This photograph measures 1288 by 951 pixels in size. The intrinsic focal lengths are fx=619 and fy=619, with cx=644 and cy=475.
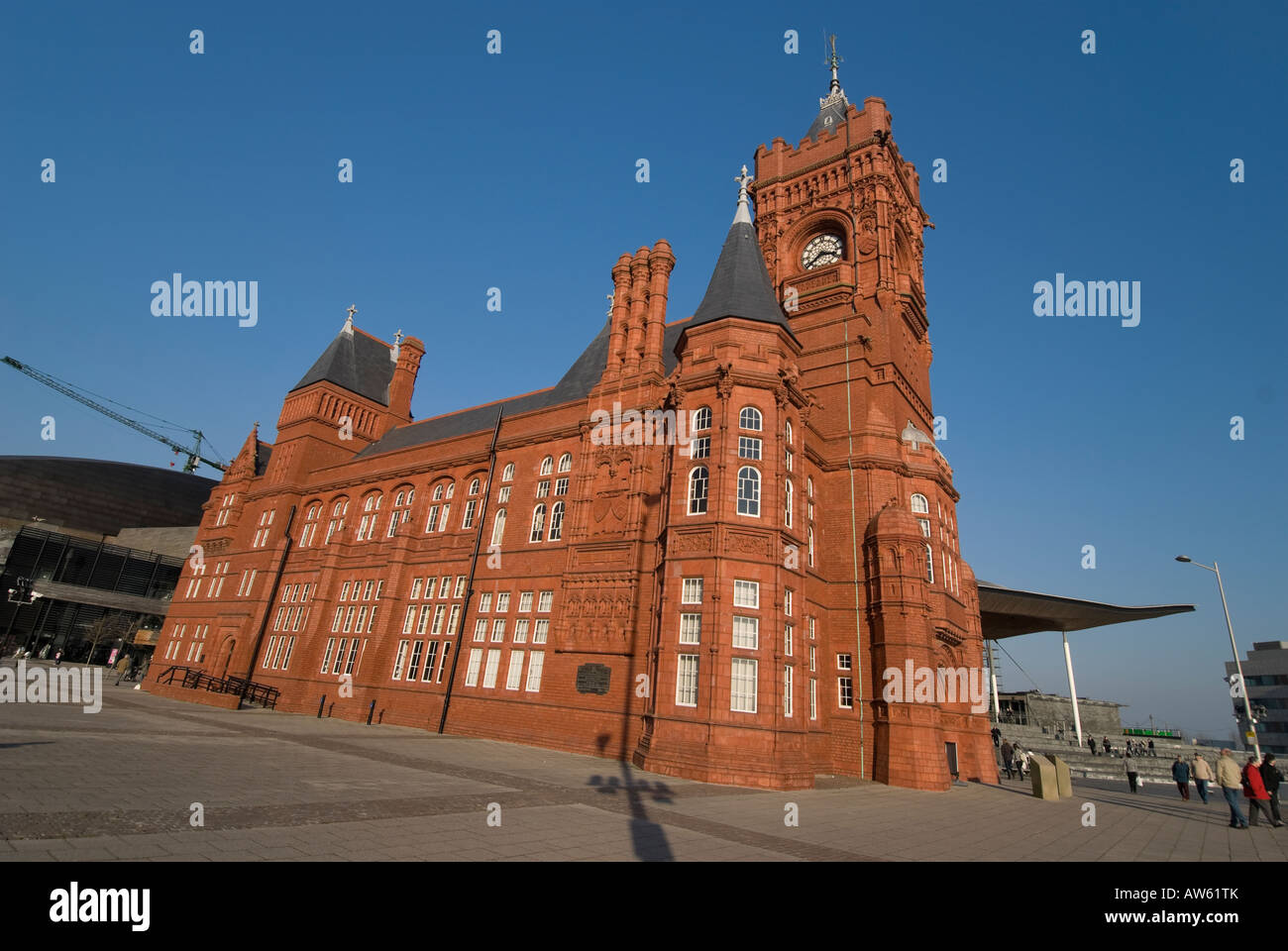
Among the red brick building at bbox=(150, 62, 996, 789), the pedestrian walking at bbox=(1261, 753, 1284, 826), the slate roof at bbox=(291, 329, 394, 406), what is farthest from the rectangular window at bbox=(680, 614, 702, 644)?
the slate roof at bbox=(291, 329, 394, 406)

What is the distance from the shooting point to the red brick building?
19.8 meters

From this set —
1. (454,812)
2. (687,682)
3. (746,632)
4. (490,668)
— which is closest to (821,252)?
(746,632)

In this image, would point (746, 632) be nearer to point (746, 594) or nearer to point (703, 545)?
point (746, 594)

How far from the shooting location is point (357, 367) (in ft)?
161

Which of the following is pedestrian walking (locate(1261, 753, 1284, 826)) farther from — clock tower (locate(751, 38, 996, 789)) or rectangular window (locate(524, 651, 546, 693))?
rectangular window (locate(524, 651, 546, 693))

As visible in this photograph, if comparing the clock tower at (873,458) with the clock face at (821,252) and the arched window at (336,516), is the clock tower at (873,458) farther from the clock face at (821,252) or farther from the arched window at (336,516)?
the arched window at (336,516)

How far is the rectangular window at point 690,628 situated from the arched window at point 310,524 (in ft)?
102

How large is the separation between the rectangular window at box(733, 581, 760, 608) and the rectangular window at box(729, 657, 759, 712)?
164 centimetres

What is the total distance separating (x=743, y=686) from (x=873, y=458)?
12.1 metres

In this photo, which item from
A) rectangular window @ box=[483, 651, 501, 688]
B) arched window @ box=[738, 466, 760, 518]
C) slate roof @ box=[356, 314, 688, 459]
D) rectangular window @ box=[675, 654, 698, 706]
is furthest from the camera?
slate roof @ box=[356, 314, 688, 459]

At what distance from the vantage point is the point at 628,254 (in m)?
29.7

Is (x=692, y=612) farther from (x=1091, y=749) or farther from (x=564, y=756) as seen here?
(x=1091, y=749)
